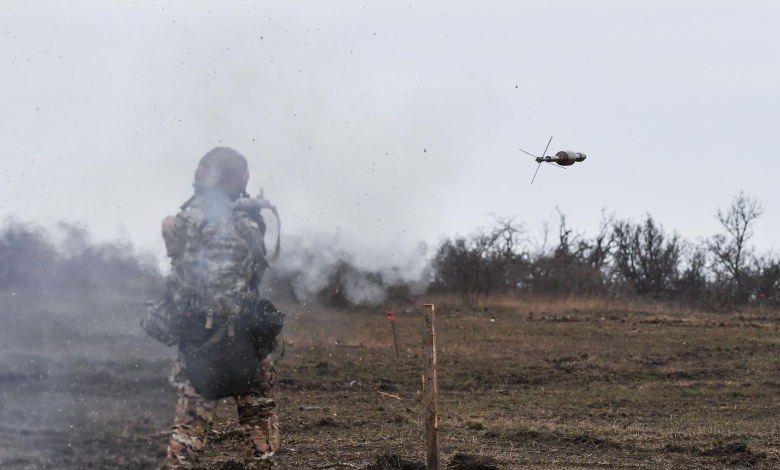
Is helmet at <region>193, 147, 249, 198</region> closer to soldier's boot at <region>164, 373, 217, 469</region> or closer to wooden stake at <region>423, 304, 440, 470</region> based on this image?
soldier's boot at <region>164, 373, 217, 469</region>

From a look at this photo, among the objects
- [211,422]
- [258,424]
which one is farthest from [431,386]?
[211,422]

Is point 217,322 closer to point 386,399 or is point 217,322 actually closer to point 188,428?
point 188,428

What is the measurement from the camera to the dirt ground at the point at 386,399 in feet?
27.9

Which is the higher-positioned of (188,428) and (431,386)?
(431,386)

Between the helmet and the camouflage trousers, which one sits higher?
the helmet

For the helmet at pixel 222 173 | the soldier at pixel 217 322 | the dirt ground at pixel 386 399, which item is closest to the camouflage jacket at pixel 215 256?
the soldier at pixel 217 322

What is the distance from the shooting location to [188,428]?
5.99 m

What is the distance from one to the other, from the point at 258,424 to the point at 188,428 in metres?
0.50

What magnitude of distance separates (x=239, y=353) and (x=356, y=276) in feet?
20.4

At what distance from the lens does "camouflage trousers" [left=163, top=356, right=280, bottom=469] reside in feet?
19.6

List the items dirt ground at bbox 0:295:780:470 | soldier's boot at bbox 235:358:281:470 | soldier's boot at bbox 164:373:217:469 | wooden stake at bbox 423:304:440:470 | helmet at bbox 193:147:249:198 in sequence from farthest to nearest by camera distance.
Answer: dirt ground at bbox 0:295:780:470 → wooden stake at bbox 423:304:440:470 → helmet at bbox 193:147:249:198 → soldier's boot at bbox 235:358:281:470 → soldier's boot at bbox 164:373:217:469

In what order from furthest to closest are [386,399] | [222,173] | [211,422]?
1. [386,399]
2. [222,173]
3. [211,422]

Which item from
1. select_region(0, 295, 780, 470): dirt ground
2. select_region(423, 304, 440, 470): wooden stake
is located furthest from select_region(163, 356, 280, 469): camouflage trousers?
select_region(423, 304, 440, 470): wooden stake

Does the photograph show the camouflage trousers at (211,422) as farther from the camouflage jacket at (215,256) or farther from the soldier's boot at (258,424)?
the camouflage jacket at (215,256)
